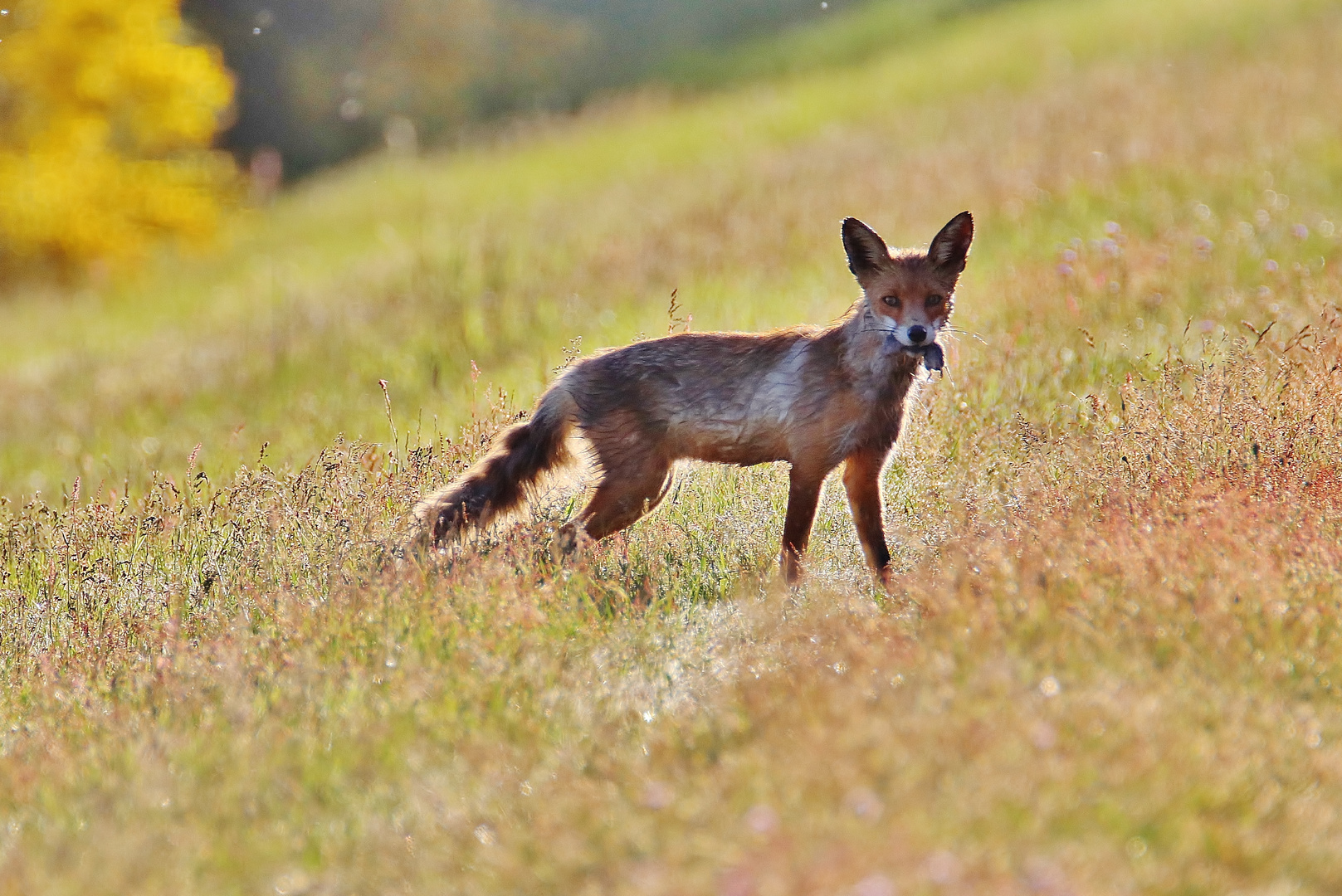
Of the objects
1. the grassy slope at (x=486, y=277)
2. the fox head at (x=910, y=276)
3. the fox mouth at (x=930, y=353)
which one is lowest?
the grassy slope at (x=486, y=277)

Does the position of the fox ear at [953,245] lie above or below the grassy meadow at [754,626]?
above

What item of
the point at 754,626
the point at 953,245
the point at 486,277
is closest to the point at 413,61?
the point at 486,277

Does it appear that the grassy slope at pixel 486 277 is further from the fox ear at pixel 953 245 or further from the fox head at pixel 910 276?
the fox ear at pixel 953 245

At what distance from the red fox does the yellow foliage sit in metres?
18.0

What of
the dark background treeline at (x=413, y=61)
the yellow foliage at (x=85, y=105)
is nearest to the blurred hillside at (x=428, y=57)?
the dark background treeline at (x=413, y=61)

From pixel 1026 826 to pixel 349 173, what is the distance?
97.4 feet

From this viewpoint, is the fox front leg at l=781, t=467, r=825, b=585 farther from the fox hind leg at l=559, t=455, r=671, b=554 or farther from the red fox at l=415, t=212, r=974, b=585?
the fox hind leg at l=559, t=455, r=671, b=554

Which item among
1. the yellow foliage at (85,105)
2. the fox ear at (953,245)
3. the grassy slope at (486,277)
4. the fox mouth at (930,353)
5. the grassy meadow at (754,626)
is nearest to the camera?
the grassy meadow at (754,626)

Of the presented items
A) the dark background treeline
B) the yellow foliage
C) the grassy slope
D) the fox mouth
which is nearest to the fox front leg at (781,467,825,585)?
the fox mouth

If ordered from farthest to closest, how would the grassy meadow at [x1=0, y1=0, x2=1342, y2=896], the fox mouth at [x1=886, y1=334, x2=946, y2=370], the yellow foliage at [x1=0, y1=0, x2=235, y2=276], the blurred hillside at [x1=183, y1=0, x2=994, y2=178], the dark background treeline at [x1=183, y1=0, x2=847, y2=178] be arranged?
the dark background treeline at [x1=183, y1=0, x2=847, y2=178]
the blurred hillside at [x1=183, y1=0, x2=994, y2=178]
the yellow foliage at [x1=0, y1=0, x2=235, y2=276]
the fox mouth at [x1=886, y1=334, x2=946, y2=370]
the grassy meadow at [x1=0, y1=0, x2=1342, y2=896]

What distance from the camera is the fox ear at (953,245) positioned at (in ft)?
18.2

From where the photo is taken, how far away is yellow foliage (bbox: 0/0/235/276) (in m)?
20.9

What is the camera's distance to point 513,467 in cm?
598

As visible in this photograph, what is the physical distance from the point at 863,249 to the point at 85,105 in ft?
65.1
